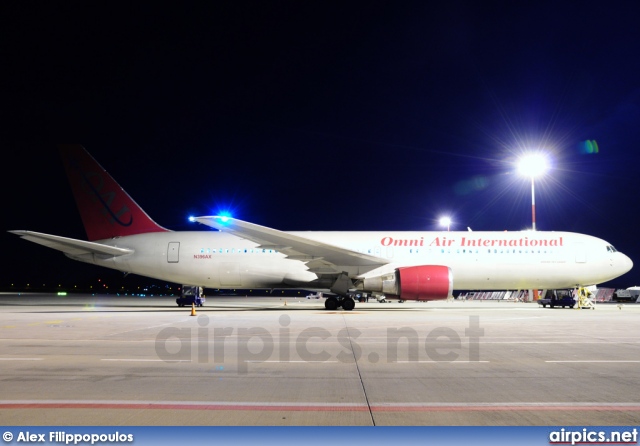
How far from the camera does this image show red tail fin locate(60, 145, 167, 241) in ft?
86.0

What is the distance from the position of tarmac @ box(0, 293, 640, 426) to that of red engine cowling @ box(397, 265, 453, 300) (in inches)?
338

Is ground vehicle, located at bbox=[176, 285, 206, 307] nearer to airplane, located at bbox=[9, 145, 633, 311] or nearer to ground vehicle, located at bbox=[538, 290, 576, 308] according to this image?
airplane, located at bbox=[9, 145, 633, 311]

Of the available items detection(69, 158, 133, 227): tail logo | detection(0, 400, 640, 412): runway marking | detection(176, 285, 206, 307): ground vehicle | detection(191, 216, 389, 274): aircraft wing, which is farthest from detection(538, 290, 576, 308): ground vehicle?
detection(0, 400, 640, 412): runway marking

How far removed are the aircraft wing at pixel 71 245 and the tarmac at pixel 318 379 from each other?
434 inches

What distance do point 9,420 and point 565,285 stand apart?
24955mm

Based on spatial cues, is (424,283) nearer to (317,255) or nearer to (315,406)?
(317,255)

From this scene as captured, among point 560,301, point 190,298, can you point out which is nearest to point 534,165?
point 560,301

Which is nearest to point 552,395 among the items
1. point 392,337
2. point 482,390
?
point 482,390

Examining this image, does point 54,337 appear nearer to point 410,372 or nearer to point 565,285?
point 410,372

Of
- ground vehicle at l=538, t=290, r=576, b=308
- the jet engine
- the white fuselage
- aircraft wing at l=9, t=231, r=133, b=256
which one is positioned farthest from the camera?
ground vehicle at l=538, t=290, r=576, b=308

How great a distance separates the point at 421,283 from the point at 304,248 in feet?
16.7

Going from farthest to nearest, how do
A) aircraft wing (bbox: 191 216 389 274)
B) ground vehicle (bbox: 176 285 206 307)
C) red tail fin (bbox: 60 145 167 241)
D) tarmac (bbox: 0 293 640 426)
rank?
ground vehicle (bbox: 176 285 206 307) < red tail fin (bbox: 60 145 167 241) < aircraft wing (bbox: 191 216 389 274) < tarmac (bbox: 0 293 640 426)

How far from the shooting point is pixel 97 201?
26.2m

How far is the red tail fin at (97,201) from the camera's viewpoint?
26203mm
